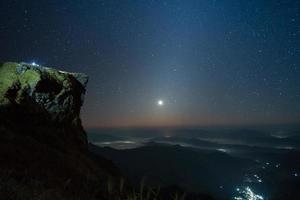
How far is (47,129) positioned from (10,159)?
1314 cm

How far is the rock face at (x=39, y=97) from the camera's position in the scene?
22453 millimetres

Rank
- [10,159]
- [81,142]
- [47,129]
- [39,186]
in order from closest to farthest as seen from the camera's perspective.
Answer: [39,186] → [10,159] → [47,129] → [81,142]

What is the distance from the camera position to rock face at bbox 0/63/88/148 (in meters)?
22.5

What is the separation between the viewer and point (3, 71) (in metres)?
23.8

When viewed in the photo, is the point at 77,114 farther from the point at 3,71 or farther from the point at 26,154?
the point at 26,154

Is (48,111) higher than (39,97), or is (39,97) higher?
(39,97)

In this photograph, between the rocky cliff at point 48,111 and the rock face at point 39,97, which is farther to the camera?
the rock face at point 39,97

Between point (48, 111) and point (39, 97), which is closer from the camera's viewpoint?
point (39, 97)

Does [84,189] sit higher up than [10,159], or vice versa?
[10,159]

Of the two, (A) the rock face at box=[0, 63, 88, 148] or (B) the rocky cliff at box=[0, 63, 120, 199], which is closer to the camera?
(B) the rocky cliff at box=[0, 63, 120, 199]

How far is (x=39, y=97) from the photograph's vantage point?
24.7 meters

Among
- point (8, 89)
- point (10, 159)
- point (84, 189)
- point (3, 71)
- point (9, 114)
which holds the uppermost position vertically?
point (3, 71)

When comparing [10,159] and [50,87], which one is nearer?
[10,159]

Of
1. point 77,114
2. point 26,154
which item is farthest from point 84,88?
point 26,154
